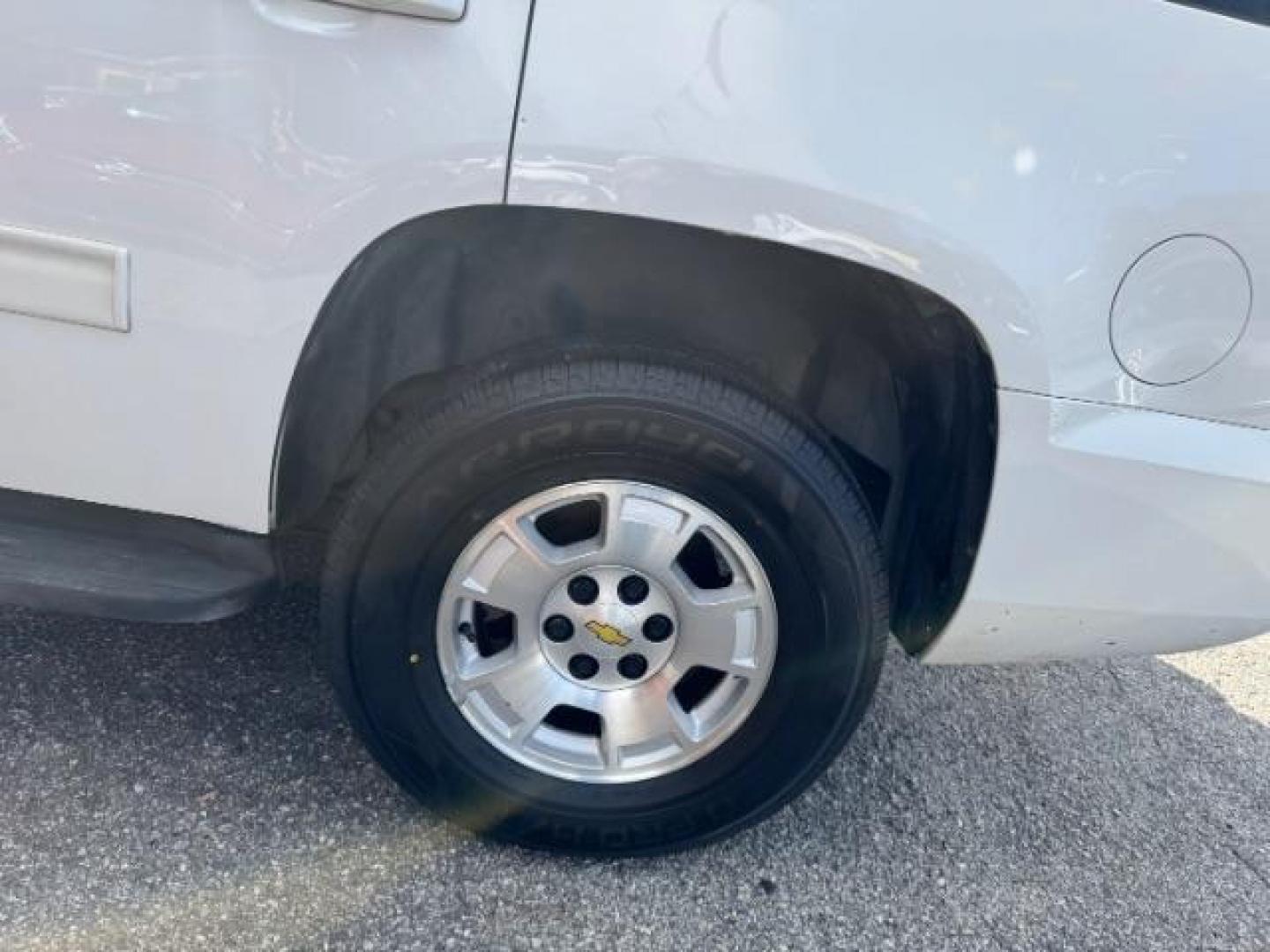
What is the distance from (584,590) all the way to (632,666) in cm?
20

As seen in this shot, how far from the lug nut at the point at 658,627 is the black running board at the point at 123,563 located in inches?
27.7

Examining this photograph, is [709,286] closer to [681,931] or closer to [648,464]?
[648,464]

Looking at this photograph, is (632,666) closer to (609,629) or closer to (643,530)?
(609,629)

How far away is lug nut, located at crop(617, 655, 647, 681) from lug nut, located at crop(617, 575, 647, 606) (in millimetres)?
127

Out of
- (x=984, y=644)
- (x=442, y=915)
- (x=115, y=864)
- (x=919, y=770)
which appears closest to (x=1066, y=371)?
(x=984, y=644)

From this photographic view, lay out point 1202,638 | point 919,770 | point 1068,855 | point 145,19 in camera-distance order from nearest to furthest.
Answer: point 145,19 < point 1202,638 < point 1068,855 < point 919,770

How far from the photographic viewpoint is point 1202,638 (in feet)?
7.04

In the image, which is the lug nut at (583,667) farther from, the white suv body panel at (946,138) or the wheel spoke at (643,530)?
the white suv body panel at (946,138)

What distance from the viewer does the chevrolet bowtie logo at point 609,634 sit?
7.02ft

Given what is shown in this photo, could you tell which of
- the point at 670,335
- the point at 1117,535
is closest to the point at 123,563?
the point at 670,335

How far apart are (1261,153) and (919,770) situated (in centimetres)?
Answer: 155

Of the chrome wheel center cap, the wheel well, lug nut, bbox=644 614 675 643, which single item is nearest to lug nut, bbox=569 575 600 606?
the chrome wheel center cap

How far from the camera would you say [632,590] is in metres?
2.12

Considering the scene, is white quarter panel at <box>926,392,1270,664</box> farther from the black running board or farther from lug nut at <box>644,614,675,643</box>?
the black running board
